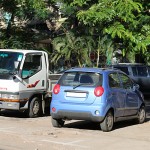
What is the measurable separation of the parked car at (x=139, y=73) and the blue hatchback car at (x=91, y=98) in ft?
31.3

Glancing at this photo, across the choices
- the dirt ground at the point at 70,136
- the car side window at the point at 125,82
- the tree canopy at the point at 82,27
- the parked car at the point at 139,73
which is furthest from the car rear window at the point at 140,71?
the car side window at the point at 125,82

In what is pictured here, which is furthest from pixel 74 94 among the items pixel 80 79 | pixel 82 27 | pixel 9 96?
pixel 82 27

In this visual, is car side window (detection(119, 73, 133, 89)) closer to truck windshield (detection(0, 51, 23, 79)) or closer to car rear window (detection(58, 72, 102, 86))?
car rear window (detection(58, 72, 102, 86))

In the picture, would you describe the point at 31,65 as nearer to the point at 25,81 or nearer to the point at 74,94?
the point at 25,81

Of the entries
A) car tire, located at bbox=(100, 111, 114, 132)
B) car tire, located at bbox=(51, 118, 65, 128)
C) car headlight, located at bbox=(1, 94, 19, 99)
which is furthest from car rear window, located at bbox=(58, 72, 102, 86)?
car headlight, located at bbox=(1, 94, 19, 99)

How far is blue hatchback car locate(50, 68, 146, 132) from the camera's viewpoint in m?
11.2

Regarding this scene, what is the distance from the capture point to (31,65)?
14445mm

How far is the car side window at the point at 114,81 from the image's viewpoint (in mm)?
11738

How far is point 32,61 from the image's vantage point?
1456 cm

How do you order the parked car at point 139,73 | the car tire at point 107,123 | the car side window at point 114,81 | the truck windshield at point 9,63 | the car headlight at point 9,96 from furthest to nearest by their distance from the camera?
the parked car at point 139,73
the truck windshield at point 9,63
the car headlight at point 9,96
the car side window at point 114,81
the car tire at point 107,123

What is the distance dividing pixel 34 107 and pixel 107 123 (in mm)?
3794

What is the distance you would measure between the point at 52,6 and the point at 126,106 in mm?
15018

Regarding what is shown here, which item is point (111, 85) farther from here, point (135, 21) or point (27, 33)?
point (27, 33)

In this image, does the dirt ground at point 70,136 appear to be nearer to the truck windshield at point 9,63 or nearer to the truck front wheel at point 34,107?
the truck front wheel at point 34,107
